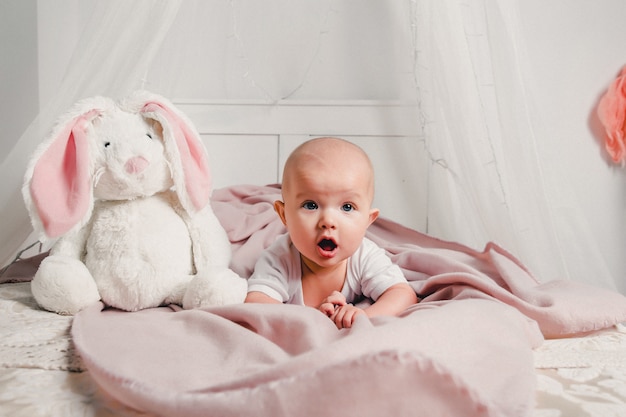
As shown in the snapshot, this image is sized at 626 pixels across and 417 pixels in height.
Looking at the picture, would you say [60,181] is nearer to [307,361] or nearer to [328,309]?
[328,309]

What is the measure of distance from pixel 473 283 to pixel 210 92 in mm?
1546

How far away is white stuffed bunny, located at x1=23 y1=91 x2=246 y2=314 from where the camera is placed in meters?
1.30

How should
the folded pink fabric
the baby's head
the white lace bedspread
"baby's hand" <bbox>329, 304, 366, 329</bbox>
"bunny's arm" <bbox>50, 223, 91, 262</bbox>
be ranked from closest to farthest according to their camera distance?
1. the folded pink fabric
2. the white lace bedspread
3. "baby's hand" <bbox>329, 304, 366, 329</bbox>
4. the baby's head
5. "bunny's arm" <bbox>50, 223, 91, 262</bbox>

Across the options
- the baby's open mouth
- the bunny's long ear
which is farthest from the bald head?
the bunny's long ear

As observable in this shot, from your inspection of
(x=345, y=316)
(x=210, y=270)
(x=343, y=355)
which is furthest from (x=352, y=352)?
(x=210, y=270)

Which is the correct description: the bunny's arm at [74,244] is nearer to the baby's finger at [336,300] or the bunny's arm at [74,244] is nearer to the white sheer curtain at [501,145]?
the baby's finger at [336,300]

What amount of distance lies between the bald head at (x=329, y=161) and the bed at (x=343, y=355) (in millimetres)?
308

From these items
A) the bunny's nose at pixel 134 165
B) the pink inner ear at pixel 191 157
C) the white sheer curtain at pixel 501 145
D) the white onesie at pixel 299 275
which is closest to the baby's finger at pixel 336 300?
the white onesie at pixel 299 275

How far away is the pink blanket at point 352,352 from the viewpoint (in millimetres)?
731

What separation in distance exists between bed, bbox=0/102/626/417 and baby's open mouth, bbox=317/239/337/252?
21 cm

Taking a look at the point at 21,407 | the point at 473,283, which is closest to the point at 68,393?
the point at 21,407

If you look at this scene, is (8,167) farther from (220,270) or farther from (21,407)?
(21,407)

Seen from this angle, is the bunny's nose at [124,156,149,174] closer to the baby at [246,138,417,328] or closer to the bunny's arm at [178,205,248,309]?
the bunny's arm at [178,205,248,309]

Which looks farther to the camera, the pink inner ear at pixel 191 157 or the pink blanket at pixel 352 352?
the pink inner ear at pixel 191 157
